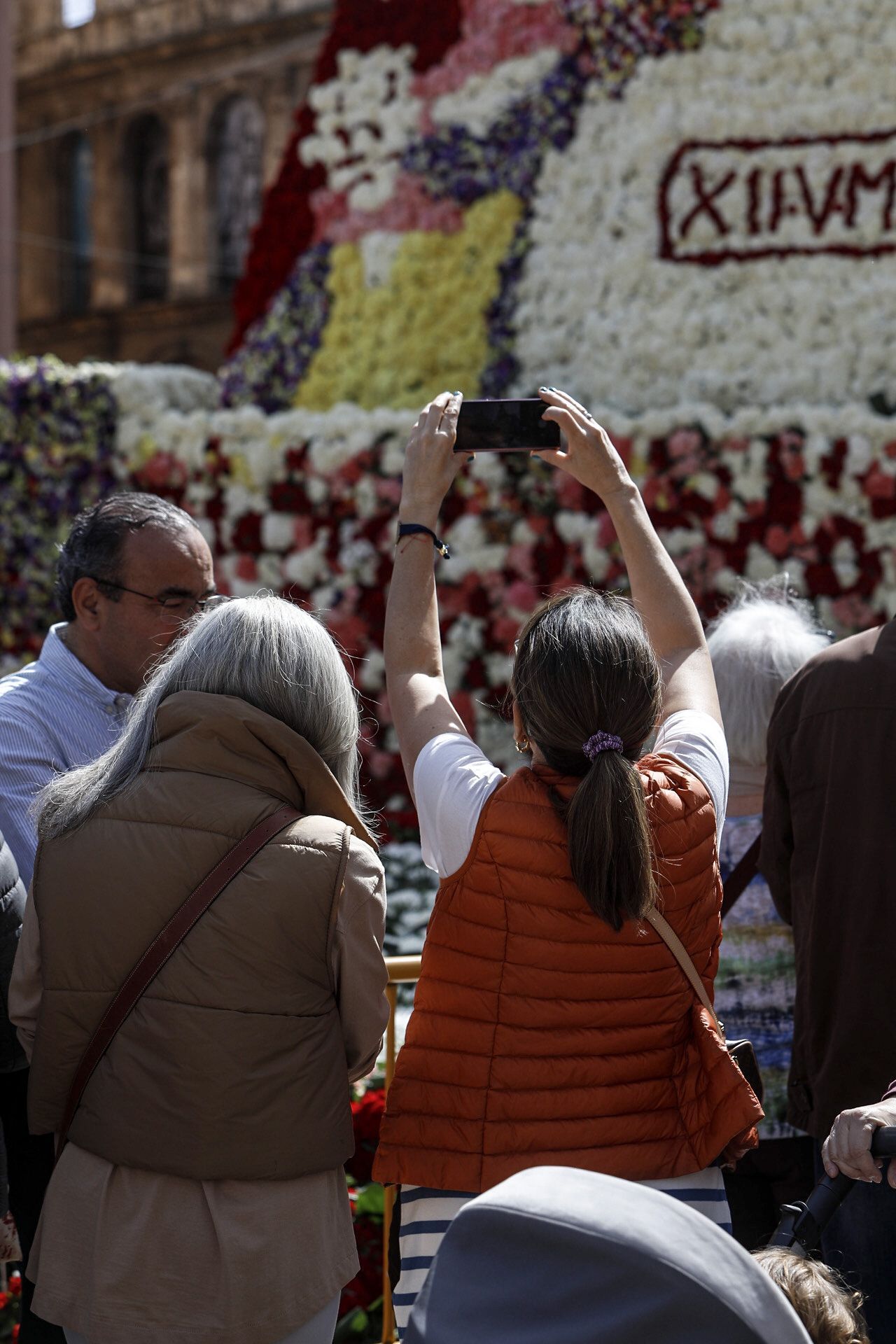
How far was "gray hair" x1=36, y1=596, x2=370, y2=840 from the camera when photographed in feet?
7.02

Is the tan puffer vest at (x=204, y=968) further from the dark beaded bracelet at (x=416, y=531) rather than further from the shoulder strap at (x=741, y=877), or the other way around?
the shoulder strap at (x=741, y=877)

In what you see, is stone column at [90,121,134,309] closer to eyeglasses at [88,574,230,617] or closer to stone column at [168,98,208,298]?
stone column at [168,98,208,298]

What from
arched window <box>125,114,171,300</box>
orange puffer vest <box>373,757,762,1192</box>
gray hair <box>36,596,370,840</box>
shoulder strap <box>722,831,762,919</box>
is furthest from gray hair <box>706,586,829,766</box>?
arched window <box>125,114,171,300</box>

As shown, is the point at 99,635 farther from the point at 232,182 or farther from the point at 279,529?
the point at 232,182

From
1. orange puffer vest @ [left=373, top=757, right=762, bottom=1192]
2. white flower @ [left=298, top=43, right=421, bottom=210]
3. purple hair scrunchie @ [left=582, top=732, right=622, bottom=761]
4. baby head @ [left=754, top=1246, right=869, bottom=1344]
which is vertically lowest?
baby head @ [left=754, top=1246, right=869, bottom=1344]

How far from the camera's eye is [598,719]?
2051mm

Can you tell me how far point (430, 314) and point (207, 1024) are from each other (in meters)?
6.04

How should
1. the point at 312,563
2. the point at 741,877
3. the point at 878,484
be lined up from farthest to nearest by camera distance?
the point at 312,563
the point at 878,484
the point at 741,877

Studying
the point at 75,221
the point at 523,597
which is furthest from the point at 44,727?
the point at 75,221

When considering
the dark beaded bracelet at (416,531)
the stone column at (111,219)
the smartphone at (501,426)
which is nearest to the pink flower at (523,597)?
the smartphone at (501,426)

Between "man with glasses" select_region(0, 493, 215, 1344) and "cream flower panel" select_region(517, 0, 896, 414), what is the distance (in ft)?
14.7

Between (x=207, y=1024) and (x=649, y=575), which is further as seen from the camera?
(x=649, y=575)

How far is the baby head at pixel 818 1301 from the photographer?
1.66 m

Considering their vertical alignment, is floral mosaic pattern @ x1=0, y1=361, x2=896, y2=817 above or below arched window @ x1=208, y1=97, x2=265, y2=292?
below
